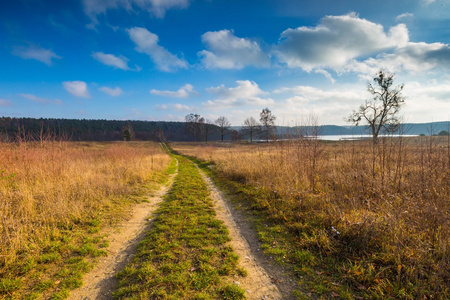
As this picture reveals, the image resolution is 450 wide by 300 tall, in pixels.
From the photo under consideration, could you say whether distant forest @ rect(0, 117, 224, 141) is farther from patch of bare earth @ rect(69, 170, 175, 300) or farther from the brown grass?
patch of bare earth @ rect(69, 170, 175, 300)

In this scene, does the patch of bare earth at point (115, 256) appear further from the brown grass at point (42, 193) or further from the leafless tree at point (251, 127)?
the leafless tree at point (251, 127)

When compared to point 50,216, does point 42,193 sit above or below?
above

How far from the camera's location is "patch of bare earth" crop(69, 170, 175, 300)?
9.39ft

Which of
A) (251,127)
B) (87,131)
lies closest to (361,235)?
(251,127)

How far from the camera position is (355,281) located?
291 centimetres

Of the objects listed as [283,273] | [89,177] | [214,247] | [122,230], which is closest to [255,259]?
[283,273]

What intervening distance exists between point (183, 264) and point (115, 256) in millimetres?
1680

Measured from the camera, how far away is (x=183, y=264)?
3.45 metres

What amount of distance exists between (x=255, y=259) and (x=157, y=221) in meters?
3.31

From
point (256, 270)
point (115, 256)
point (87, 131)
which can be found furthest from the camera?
point (87, 131)

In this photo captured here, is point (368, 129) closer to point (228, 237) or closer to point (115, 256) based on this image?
point (228, 237)

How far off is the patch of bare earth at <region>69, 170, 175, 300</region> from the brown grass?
1206 millimetres

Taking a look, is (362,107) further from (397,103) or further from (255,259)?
(255,259)

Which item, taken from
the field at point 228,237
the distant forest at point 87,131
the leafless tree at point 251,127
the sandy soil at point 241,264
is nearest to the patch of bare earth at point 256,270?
the sandy soil at point 241,264
